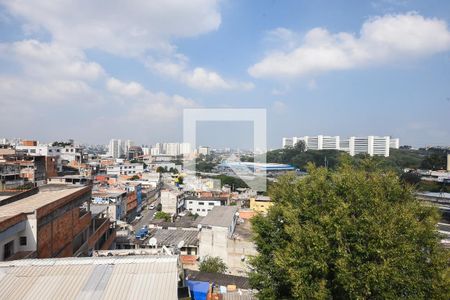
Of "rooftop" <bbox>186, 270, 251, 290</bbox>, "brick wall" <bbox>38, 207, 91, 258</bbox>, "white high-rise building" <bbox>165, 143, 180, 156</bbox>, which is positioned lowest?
"rooftop" <bbox>186, 270, 251, 290</bbox>

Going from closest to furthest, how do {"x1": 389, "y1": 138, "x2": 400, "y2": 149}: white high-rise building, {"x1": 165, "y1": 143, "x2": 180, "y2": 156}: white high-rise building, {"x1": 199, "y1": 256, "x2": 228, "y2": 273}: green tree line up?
{"x1": 199, "y1": 256, "x2": 228, "y2": 273}: green tree
{"x1": 389, "y1": 138, "x2": 400, "y2": 149}: white high-rise building
{"x1": 165, "y1": 143, "x2": 180, "y2": 156}: white high-rise building

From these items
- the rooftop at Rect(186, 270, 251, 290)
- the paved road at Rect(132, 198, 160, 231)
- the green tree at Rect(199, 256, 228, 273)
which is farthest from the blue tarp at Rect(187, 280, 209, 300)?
the paved road at Rect(132, 198, 160, 231)

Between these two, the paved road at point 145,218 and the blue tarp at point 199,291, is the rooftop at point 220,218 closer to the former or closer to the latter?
the blue tarp at point 199,291

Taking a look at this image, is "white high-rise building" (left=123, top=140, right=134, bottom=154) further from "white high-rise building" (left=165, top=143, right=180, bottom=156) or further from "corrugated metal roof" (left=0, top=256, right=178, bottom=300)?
"corrugated metal roof" (left=0, top=256, right=178, bottom=300)

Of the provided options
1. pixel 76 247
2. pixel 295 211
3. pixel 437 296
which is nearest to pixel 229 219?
pixel 76 247

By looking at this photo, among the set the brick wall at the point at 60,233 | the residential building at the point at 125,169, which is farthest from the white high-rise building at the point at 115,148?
the brick wall at the point at 60,233

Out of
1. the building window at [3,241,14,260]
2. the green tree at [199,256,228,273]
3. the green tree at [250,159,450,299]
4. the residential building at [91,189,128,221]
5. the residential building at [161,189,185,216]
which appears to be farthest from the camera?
the residential building at [161,189,185,216]

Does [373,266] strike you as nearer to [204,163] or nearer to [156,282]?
[156,282]

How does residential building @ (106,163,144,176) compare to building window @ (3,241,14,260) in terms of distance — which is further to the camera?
residential building @ (106,163,144,176)
